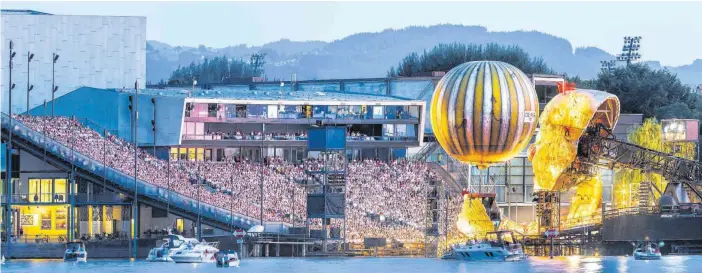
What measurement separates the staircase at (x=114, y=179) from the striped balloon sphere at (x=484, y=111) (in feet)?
51.4

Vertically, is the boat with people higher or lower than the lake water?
higher

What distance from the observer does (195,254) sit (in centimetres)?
11206

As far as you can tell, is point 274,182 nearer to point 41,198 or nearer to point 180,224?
point 180,224

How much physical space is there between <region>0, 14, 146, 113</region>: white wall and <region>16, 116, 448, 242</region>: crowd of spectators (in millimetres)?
15493

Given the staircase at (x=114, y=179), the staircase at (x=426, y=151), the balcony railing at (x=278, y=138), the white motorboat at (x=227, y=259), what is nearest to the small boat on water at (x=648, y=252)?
the white motorboat at (x=227, y=259)

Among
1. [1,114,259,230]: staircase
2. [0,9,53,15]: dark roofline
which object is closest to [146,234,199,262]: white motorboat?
[1,114,259,230]: staircase

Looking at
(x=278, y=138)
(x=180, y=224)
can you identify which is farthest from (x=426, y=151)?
(x=180, y=224)

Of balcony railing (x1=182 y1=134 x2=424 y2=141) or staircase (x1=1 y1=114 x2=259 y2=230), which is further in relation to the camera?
balcony railing (x1=182 y1=134 x2=424 y2=141)

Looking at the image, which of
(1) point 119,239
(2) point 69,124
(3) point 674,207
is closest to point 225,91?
(2) point 69,124

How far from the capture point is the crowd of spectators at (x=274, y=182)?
127438 millimetres

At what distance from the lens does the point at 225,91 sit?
15938cm

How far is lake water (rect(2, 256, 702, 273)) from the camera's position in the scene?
102 meters

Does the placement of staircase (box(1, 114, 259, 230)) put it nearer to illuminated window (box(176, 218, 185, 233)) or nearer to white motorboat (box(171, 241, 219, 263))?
illuminated window (box(176, 218, 185, 233))

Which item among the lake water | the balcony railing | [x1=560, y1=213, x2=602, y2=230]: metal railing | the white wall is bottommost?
the lake water
